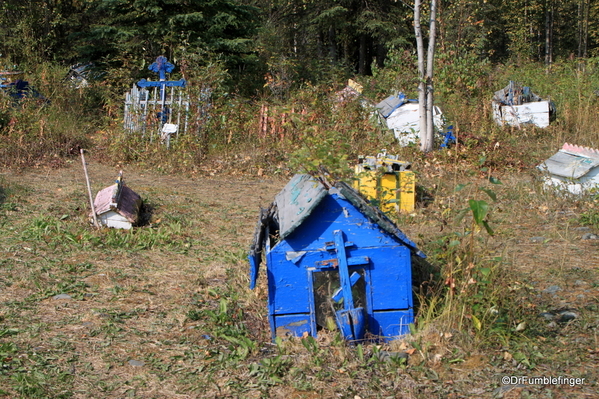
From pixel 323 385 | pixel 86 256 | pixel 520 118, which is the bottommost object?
pixel 323 385

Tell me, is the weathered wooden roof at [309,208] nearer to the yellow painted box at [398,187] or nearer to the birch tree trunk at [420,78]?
the yellow painted box at [398,187]

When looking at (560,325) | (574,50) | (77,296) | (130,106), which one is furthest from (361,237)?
(574,50)

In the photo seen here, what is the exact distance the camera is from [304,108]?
1093 centimetres

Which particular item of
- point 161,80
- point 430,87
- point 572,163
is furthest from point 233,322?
point 161,80

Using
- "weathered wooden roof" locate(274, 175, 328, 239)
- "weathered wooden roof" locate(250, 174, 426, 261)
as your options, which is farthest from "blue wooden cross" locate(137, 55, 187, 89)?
"weathered wooden roof" locate(250, 174, 426, 261)

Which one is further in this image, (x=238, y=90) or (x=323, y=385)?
(x=238, y=90)

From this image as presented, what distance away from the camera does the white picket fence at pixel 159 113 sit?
10836 mm

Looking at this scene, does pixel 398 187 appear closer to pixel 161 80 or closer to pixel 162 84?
pixel 162 84

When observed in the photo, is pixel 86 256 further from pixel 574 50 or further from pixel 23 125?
pixel 574 50

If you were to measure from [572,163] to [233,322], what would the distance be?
544 centimetres

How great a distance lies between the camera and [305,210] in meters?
3.60

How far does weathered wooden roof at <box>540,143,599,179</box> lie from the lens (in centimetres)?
736

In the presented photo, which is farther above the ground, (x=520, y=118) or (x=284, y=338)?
(x=520, y=118)

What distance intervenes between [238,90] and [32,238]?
9.45 meters
